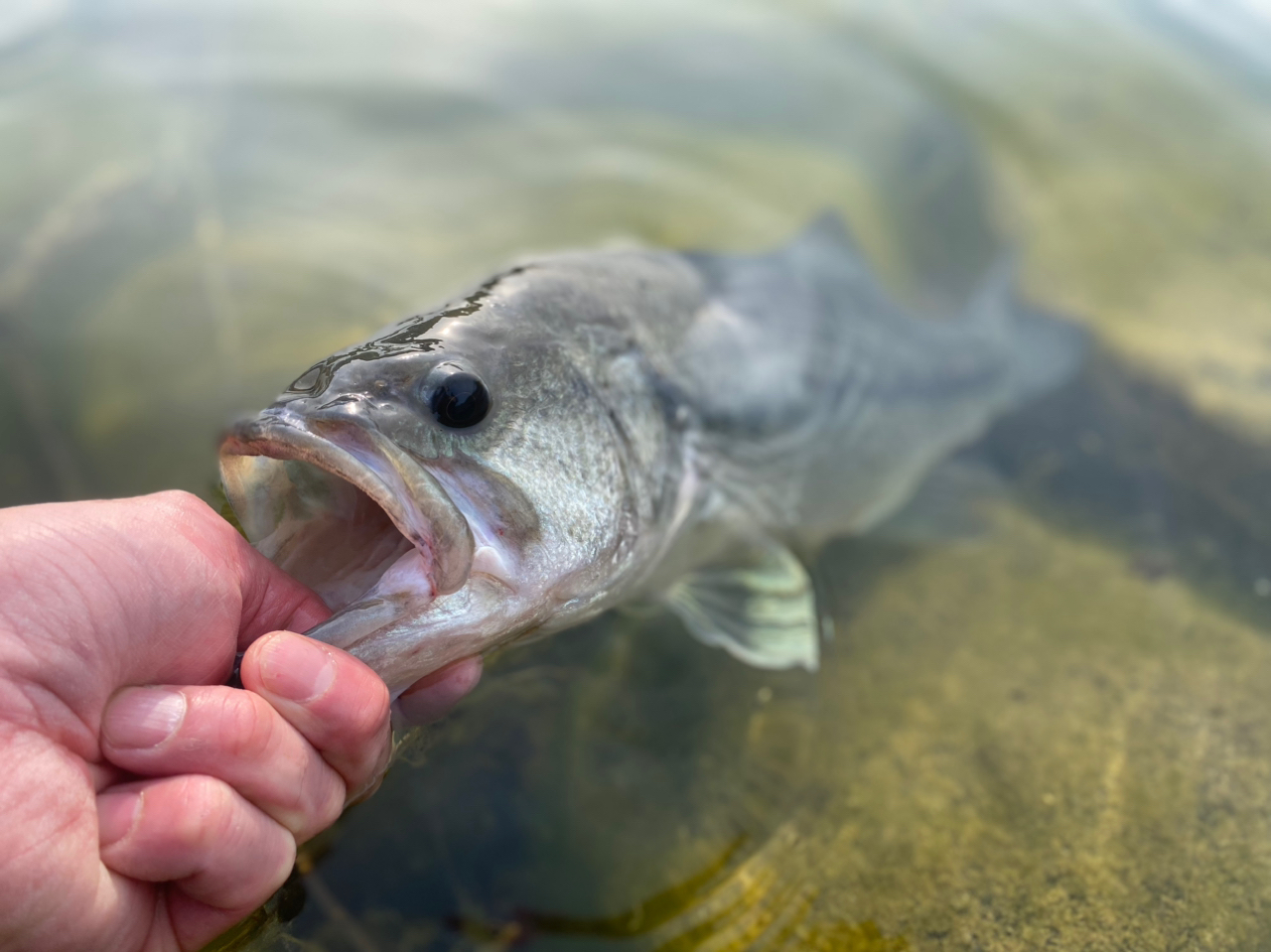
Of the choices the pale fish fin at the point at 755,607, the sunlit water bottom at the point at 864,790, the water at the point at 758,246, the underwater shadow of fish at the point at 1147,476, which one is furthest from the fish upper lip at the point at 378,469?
the underwater shadow of fish at the point at 1147,476

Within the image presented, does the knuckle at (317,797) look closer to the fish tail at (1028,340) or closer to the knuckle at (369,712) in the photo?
the knuckle at (369,712)

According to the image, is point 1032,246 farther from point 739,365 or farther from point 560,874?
point 560,874

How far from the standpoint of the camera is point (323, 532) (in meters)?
1.59

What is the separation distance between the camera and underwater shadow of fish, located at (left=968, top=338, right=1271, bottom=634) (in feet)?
10.0

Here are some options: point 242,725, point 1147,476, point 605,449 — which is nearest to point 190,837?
point 242,725

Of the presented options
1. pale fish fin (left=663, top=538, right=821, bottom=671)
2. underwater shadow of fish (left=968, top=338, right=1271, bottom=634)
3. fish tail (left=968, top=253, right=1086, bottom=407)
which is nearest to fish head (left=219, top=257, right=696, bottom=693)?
pale fish fin (left=663, top=538, right=821, bottom=671)

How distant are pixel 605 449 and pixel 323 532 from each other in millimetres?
655

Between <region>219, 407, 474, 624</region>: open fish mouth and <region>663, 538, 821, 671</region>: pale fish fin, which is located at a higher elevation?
<region>219, 407, 474, 624</region>: open fish mouth

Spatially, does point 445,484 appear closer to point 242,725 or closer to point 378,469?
point 378,469

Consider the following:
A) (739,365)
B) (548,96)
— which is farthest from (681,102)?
(739,365)

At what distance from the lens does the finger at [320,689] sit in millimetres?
1235

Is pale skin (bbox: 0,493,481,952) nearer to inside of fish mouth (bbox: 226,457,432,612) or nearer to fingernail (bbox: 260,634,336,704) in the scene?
fingernail (bbox: 260,634,336,704)

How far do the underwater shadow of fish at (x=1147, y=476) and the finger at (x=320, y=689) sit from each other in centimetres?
283

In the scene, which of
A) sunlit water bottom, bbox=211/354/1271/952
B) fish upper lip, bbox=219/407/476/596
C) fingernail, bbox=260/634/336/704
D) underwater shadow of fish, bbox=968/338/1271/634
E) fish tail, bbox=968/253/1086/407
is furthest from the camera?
fish tail, bbox=968/253/1086/407
